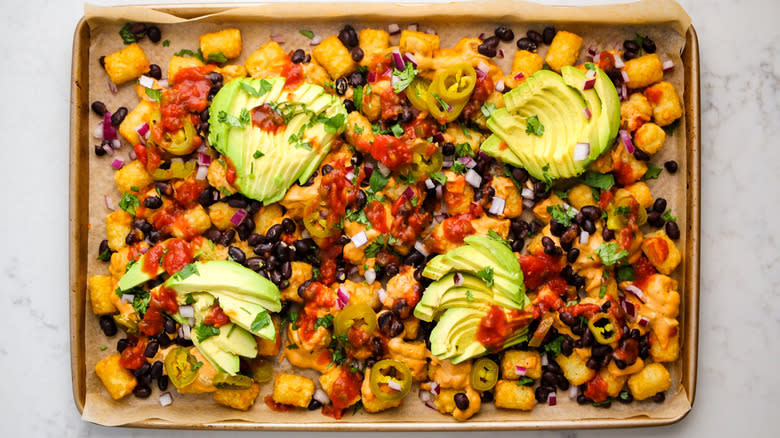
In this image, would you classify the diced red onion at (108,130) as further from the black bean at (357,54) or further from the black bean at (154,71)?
the black bean at (357,54)

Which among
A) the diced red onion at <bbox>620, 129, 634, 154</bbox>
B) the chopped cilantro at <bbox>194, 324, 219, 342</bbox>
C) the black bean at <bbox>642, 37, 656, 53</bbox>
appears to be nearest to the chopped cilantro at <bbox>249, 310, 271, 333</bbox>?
the chopped cilantro at <bbox>194, 324, 219, 342</bbox>

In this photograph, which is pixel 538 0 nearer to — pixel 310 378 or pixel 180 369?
pixel 310 378

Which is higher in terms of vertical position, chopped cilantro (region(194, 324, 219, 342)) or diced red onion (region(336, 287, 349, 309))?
diced red onion (region(336, 287, 349, 309))

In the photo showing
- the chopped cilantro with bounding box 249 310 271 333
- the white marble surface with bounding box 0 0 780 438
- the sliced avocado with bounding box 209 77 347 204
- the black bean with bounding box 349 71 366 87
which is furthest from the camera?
the white marble surface with bounding box 0 0 780 438

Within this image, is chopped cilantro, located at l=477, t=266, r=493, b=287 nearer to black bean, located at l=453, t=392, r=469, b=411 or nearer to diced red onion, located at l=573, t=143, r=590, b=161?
black bean, located at l=453, t=392, r=469, b=411

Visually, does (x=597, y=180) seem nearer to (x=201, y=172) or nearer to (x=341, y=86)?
(x=341, y=86)

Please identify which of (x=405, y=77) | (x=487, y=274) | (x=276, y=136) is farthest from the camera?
(x=405, y=77)

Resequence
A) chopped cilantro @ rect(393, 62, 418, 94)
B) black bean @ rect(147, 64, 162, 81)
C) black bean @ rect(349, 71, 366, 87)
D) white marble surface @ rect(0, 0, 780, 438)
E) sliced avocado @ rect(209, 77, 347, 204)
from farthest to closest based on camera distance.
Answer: white marble surface @ rect(0, 0, 780, 438) < black bean @ rect(147, 64, 162, 81) < black bean @ rect(349, 71, 366, 87) < chopped cilantro @ rect(393, 62, 418, 94) < sliced avocado @ rect(209, 77, 347, 204)
